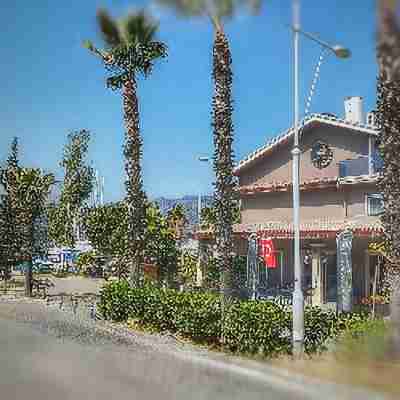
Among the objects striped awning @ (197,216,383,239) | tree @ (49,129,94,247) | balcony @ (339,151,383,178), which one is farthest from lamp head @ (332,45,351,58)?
tree @ (49,129,94,247)

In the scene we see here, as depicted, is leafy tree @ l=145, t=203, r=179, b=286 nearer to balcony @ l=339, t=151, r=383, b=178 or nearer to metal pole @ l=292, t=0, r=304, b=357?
balcony @ l=339, t=151, r=383, b=178

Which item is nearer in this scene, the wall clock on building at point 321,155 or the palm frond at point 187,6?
the palm frond at point 187,6

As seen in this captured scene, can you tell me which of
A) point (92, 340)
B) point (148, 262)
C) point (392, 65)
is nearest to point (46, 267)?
point (148, 262)

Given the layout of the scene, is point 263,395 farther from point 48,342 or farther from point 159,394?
point 48,342

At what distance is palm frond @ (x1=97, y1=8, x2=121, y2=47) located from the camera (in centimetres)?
2134

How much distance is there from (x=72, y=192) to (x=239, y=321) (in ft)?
171

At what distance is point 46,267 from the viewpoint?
5984 cm

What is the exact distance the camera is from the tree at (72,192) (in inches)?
2544

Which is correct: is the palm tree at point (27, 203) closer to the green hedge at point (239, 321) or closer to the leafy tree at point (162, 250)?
the leafy tree at point (162, 250)

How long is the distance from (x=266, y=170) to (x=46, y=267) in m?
32.4

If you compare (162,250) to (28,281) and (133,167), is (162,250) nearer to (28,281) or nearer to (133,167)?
(28,281)

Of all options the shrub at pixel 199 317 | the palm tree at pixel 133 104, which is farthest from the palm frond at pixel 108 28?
the shrub at pixel 199 317

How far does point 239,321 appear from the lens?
15.5 m

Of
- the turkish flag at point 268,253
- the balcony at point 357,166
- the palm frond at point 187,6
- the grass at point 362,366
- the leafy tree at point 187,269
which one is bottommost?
the grass at point 362,366
